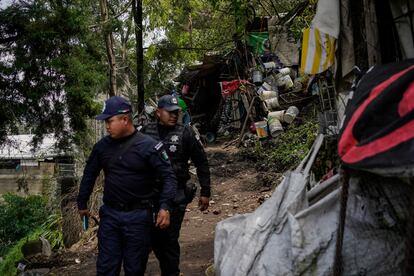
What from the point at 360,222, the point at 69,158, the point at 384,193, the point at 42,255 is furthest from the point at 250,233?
the point at 69,158

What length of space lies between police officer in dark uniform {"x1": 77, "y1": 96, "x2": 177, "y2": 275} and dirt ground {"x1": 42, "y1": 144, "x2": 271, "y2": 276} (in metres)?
1.98

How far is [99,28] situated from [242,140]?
568 centimetres

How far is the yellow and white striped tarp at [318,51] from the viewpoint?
4.44 metres

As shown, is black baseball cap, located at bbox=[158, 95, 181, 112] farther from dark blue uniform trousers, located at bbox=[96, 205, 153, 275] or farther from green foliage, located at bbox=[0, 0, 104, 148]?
green foliage, located at bbox=[0, 0, 104, 148]

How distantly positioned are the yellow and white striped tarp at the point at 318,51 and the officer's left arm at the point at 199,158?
130 cm

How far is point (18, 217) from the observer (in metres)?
14.9

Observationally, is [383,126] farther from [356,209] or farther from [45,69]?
[45,69]

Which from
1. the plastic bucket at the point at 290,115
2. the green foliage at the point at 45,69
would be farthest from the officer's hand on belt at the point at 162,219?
the plastic bucket at the point at 290,115

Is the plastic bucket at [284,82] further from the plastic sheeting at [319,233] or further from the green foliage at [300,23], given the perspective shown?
the plastic sheeting at [319,233]

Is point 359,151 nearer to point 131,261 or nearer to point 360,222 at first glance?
point 360,222

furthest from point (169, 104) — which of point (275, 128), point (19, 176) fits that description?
point (19, 176)

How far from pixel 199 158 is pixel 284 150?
7.15m

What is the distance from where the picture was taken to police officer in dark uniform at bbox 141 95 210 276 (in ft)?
14.8

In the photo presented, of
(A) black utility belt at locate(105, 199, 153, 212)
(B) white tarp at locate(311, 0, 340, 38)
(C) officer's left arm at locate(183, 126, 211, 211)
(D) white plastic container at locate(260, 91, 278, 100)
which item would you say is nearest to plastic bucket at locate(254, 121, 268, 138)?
(D) white plastic container at locate(260, 91, 278, 100)
